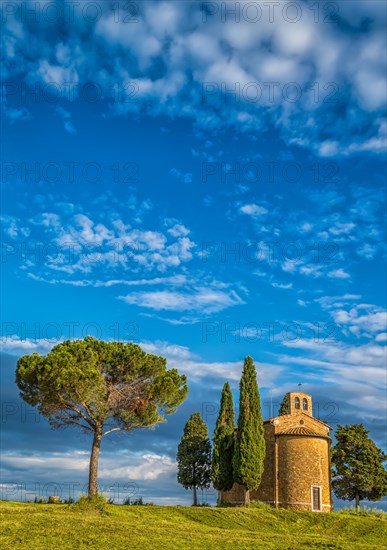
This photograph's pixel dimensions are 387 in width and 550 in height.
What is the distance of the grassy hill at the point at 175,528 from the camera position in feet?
65.3

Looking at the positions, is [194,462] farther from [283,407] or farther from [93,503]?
[93,503]

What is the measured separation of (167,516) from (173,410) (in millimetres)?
9238

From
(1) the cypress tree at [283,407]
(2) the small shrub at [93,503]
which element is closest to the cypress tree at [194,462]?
(1) the cypress tree at [283,407]

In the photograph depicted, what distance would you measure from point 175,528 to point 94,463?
10.6m

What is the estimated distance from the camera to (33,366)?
34.5 m

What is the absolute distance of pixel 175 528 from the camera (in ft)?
81.5

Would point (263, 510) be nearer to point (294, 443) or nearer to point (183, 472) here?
point (294, 443)

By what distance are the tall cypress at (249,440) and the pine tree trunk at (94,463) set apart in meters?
11.5

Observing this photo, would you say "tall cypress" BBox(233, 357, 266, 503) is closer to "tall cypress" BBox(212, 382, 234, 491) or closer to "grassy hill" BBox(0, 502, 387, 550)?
"tall cypress" BBox(212, 382, 234, 491)

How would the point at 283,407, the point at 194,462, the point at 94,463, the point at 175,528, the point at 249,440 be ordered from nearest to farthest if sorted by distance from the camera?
the point at 175,528 < the point at 94,463 < the point at 249,440 < the point at 194,462 < the point at 283,407

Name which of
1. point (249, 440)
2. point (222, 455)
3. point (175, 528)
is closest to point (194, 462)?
point (222, 455)

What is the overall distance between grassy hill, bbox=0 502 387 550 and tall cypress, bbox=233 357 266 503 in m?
4.45

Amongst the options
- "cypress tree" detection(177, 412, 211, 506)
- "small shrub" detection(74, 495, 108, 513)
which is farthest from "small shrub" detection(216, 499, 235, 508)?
"small shrub" detection(74, 495, 108, 513)

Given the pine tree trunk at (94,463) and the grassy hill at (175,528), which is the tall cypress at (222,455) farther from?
the pine tree trunk at (94,463)
